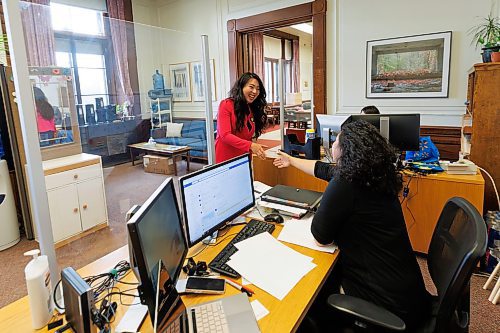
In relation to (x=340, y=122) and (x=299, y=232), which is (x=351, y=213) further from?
(x=340, y=122)

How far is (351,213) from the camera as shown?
51.2 inches

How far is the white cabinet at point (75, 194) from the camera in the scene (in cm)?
290

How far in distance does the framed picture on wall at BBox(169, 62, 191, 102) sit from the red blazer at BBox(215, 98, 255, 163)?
193 centimetres

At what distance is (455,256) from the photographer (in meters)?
1.10

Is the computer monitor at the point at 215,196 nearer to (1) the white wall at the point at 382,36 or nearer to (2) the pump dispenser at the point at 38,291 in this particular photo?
(2) the pump dispenser at the point at 38,291

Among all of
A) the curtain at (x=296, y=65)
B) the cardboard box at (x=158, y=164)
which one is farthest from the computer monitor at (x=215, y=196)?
the curtain at (x=296, y=65)

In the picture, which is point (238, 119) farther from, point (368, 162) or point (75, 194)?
point (75, 194)

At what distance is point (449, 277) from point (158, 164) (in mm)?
3776

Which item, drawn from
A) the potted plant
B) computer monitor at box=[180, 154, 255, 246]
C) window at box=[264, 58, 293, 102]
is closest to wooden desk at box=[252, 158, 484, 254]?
the potted plant

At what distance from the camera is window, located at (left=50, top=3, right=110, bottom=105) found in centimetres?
340

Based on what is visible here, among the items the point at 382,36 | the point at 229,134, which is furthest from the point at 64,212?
the point at 382,36

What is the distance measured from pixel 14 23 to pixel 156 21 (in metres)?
6.18

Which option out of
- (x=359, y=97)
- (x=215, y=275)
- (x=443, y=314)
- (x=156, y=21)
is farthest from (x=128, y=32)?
(x=443, y=314)

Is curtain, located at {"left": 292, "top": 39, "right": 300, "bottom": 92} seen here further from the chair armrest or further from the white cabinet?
the chair armrest
